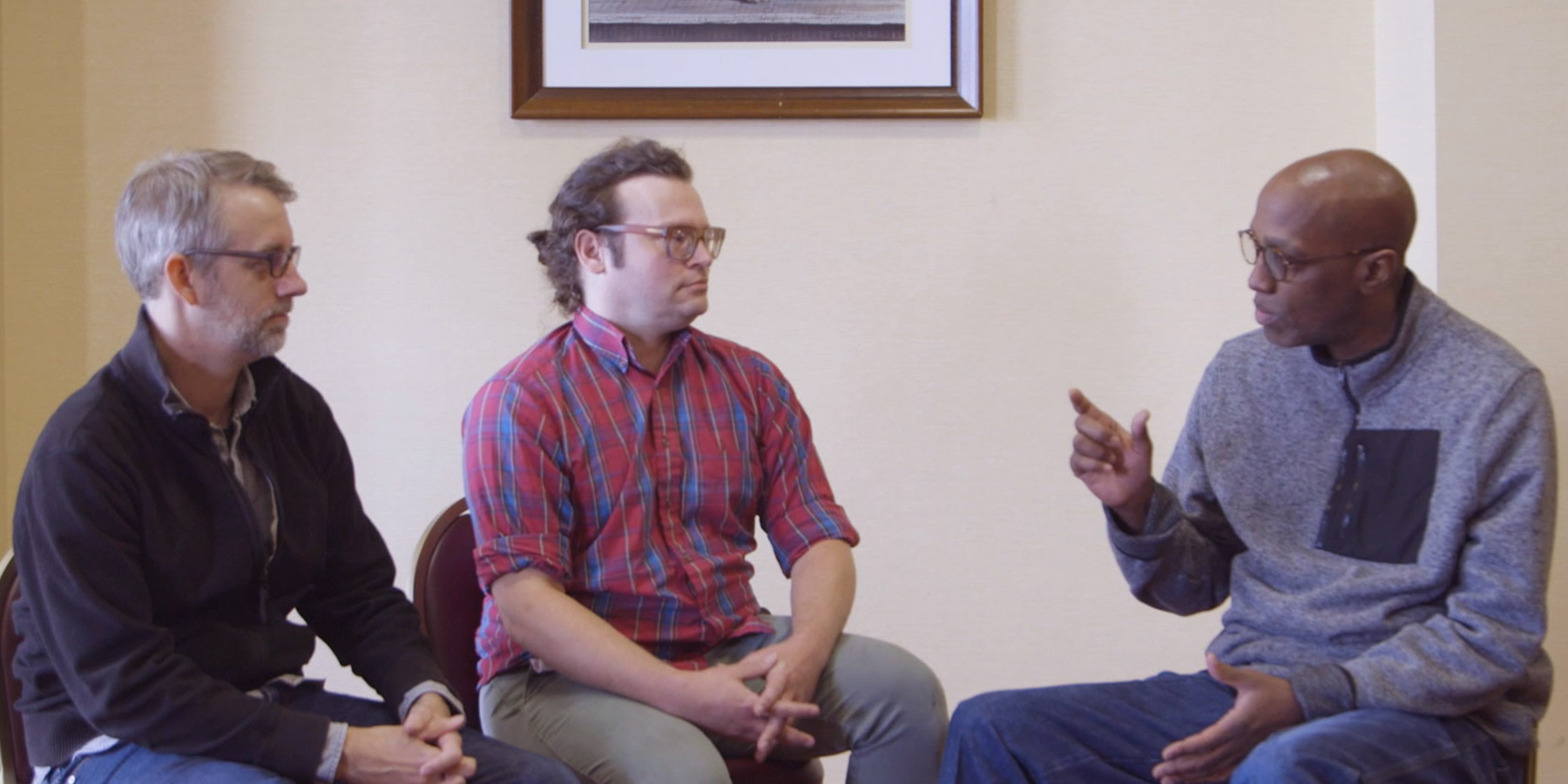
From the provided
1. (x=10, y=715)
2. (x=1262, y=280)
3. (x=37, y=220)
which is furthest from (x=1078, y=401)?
(x=37, y=220)

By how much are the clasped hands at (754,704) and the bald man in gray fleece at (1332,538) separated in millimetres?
221

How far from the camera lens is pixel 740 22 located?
2.57 m

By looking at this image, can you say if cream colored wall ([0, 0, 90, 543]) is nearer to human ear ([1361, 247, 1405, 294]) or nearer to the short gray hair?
the short gray hair

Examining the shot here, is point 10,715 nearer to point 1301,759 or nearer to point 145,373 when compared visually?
point 145,373

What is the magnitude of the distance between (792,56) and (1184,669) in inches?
56.1

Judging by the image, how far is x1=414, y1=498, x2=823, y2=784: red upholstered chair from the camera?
2.03 m

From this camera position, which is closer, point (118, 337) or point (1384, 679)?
point (1384, 679)

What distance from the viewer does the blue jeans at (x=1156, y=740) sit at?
153 cm

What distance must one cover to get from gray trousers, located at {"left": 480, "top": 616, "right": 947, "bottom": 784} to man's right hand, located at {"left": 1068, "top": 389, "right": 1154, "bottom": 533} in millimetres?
375

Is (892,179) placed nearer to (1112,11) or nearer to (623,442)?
(1112,11)

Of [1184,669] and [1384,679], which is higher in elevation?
[1384,679]

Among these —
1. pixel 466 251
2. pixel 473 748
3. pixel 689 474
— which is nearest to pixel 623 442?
pixel 689 474

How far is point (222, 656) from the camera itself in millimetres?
1627

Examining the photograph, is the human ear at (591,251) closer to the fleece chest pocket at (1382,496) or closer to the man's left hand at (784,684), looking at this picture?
the man's left hand at (784,684)
